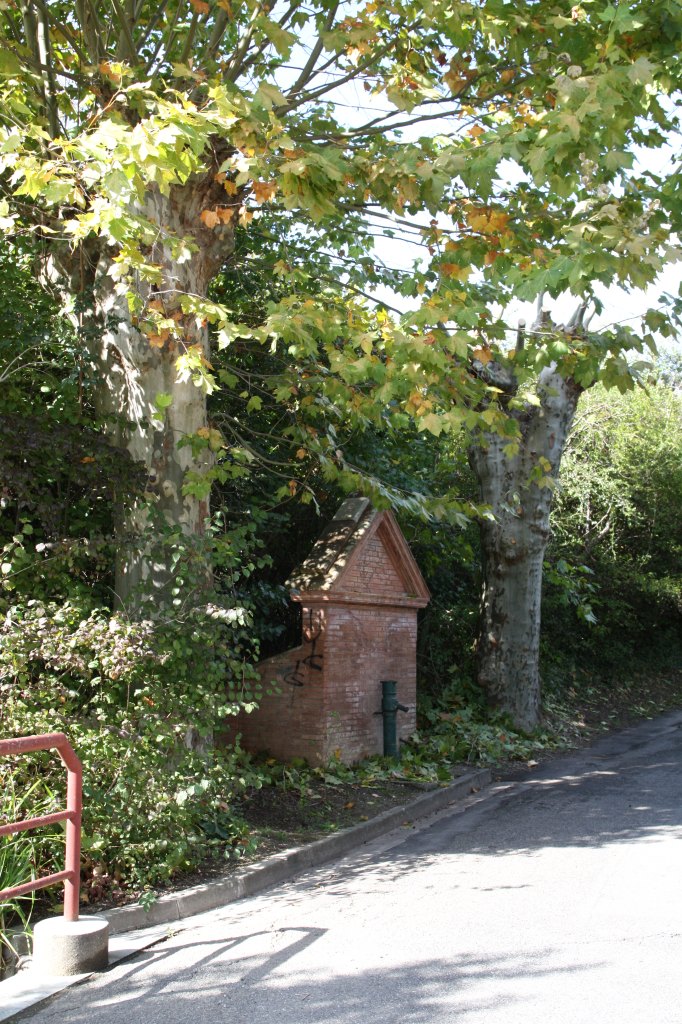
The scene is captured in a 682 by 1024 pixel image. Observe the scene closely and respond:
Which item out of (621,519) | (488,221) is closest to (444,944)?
(488,221)

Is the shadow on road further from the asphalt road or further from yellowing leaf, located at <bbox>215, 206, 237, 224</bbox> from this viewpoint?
yellowing leaf, located at <bbox>215, 206, 237, 224</bbox>

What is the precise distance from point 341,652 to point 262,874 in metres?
4.70

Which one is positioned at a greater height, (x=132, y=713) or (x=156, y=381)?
(x=156, y=381)

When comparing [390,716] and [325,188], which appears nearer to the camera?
[325,188]

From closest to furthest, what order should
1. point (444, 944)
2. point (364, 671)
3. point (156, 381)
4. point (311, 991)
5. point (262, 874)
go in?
point (311, 991) → point (444, 944) → point (262, 874) → point (156, 381) → point (364, 671)

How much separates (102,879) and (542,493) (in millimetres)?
10957

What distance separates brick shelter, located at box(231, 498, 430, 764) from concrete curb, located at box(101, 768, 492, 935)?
1608mm

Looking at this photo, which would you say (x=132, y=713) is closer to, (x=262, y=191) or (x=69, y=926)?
(x=69, y=926)

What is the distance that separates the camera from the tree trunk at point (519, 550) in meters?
15.8

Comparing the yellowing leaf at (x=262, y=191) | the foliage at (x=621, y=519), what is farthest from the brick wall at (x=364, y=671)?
the foliage at (x=621, y=519)

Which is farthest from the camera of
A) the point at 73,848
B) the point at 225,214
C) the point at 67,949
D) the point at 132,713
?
the point at 225,214

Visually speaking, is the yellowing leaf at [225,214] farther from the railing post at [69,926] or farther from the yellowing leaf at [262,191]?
the railing post at [69,926]

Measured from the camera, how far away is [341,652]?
11.9 metres

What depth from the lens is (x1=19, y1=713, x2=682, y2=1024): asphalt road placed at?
454 centimetres
